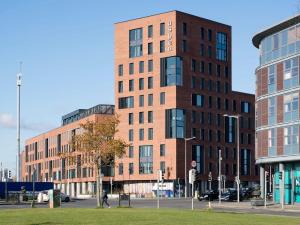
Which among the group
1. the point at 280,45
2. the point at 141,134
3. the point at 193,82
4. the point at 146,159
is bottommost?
the point at 146,159

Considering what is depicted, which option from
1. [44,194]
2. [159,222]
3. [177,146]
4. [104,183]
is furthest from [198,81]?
[159,222]

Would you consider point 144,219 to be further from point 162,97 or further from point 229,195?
point 162,97

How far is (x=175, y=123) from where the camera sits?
114938 mm

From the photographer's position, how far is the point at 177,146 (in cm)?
11331

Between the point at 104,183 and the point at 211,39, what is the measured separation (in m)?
34.3

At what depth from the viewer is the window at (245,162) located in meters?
130

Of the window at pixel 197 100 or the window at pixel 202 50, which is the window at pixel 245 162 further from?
the window at pixel 202 50

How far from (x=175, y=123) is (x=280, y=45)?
171 ft

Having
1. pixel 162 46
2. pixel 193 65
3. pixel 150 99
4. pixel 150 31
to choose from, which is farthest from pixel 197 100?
pixel 150 31

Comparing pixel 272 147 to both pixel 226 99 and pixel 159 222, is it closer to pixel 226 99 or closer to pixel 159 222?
pixel 159 222

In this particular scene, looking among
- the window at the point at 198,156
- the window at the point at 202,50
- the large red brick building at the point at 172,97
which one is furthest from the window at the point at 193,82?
the window at the point at 198,156

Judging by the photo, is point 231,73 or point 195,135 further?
point 231,73

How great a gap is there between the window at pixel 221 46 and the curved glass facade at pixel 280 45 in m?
56.5

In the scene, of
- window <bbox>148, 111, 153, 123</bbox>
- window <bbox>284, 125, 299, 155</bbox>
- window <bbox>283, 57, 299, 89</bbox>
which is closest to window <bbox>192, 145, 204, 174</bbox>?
window <bbox>148, 111, 153, 123</bbox>
